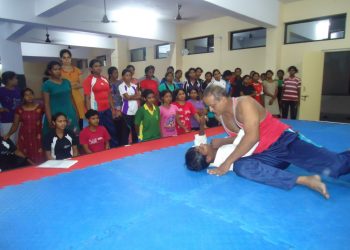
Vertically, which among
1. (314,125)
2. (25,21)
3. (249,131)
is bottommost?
(314,125)

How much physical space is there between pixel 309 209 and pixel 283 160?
0.63m

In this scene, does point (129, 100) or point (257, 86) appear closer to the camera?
point (129, 100)

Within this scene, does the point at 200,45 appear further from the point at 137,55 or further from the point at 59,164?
the point at 59,164

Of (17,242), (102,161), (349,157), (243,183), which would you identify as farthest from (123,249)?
(349,157)

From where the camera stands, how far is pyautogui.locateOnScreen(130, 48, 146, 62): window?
11.9 metres

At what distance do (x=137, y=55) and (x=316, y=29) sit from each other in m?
7.56

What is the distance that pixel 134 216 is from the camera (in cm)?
176

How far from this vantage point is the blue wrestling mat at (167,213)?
1495mm

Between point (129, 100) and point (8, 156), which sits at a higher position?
point (129, 100)

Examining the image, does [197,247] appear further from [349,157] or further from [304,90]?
[304,90]

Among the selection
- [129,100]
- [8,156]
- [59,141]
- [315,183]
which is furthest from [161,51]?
[315,183]

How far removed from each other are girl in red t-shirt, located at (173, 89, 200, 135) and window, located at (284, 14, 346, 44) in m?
4.77

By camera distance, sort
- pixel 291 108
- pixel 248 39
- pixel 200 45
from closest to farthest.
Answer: pixel 291 108
pixel 248 39
pixel 200 45

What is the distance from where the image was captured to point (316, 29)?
698 centimetres
